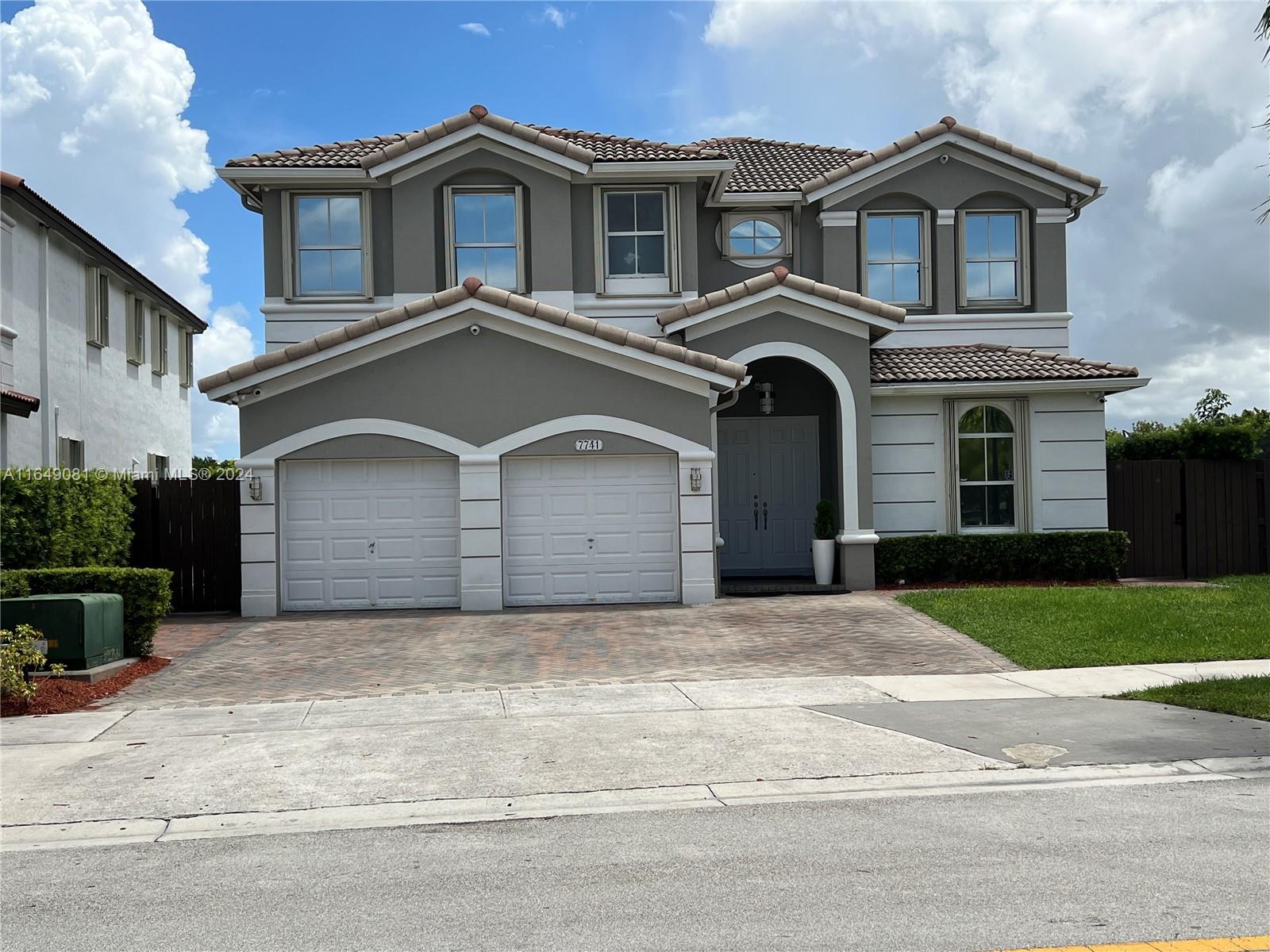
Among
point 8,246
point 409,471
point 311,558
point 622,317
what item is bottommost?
point 311,558

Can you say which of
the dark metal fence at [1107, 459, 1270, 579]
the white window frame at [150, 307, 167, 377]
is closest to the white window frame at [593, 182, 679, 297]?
the dark metal fence at [1107, 459, 1270, 579]

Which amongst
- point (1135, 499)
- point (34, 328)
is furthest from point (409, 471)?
point (1135, 499)

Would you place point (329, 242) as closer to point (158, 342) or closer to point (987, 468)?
point (158, 342)

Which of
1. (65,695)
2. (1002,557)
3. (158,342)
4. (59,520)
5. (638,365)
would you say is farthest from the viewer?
(158,342)

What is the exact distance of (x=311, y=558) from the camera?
17.7 m

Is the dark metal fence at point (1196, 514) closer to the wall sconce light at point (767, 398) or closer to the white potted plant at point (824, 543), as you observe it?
the white potted plant at point (824, 543)

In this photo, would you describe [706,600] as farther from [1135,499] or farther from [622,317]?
[1135,499]

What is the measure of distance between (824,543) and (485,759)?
39.0 ft

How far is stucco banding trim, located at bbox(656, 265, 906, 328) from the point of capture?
755 inches

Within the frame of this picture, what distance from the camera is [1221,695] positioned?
1024 cm

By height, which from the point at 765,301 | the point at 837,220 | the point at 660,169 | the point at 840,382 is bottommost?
the point at 840,382

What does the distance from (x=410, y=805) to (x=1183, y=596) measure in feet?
43.4

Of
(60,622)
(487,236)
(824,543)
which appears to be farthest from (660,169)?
(60,622)

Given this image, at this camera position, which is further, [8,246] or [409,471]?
[8,246]
